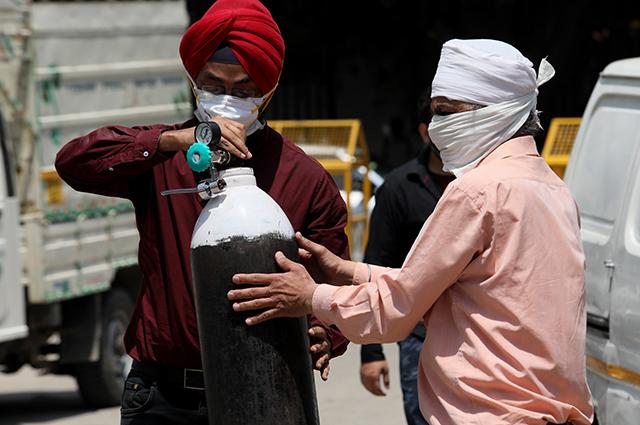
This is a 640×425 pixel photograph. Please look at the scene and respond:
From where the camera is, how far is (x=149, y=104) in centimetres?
1040

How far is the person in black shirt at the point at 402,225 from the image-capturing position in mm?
5539

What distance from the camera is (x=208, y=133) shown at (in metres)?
3.35

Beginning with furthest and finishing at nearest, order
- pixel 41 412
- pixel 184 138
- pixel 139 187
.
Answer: pixel 41 412
pixel 139 187
pixel 184 138

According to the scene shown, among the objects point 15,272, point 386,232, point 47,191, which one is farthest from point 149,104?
point 386,232

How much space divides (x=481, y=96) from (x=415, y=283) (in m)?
0.46

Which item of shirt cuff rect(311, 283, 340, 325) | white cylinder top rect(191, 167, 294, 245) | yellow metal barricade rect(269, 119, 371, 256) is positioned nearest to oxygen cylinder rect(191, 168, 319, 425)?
white cylinder top rect(191, 167, 294, 245)

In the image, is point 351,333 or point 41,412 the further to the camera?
point 41,412

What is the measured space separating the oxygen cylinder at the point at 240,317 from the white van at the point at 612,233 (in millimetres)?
2039

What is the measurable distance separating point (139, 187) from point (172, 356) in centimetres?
48

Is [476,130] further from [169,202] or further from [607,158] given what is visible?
[607,158]

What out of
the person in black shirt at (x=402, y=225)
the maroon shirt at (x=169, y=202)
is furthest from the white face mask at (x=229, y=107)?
the person in black shirt at (x=402, y=225)

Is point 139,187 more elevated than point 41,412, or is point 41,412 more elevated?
point 139,187

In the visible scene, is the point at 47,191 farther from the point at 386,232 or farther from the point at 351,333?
the point at 351,333

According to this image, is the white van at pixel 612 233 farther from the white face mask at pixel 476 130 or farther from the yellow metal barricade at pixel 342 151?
the yellow metal barricade at pixel 342 151
